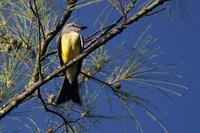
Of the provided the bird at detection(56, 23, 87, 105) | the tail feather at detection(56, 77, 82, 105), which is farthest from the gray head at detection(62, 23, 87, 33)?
the tail feather at detection(56, 77, 82, 105)

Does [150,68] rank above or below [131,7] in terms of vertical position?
below

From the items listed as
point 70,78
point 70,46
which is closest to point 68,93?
point 70,78

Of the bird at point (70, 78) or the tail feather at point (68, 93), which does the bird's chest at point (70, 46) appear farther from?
the tail feather at point (68, 93)

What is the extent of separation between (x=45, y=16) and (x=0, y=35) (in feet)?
0.53


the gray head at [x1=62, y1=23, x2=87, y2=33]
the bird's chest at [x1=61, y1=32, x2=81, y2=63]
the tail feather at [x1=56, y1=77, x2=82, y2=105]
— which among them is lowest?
the tail feather at [x1=56, y1=77, x2=82, y2=105]

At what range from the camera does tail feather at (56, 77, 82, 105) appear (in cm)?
160

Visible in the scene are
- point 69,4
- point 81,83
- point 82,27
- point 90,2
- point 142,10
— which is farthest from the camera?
point 82,27

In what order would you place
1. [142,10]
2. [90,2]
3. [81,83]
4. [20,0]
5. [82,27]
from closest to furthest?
[142,10] < [90,2] < [20,0] < [81,83] < [82,27]

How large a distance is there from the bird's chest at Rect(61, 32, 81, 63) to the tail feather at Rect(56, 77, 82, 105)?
22 centimetres

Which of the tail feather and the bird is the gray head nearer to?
the bird

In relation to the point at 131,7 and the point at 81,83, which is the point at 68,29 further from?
the point at 131,7

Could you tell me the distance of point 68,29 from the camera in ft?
6.70

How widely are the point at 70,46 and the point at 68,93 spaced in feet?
1.38

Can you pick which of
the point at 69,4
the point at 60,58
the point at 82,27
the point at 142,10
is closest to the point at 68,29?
the point at 82,27
